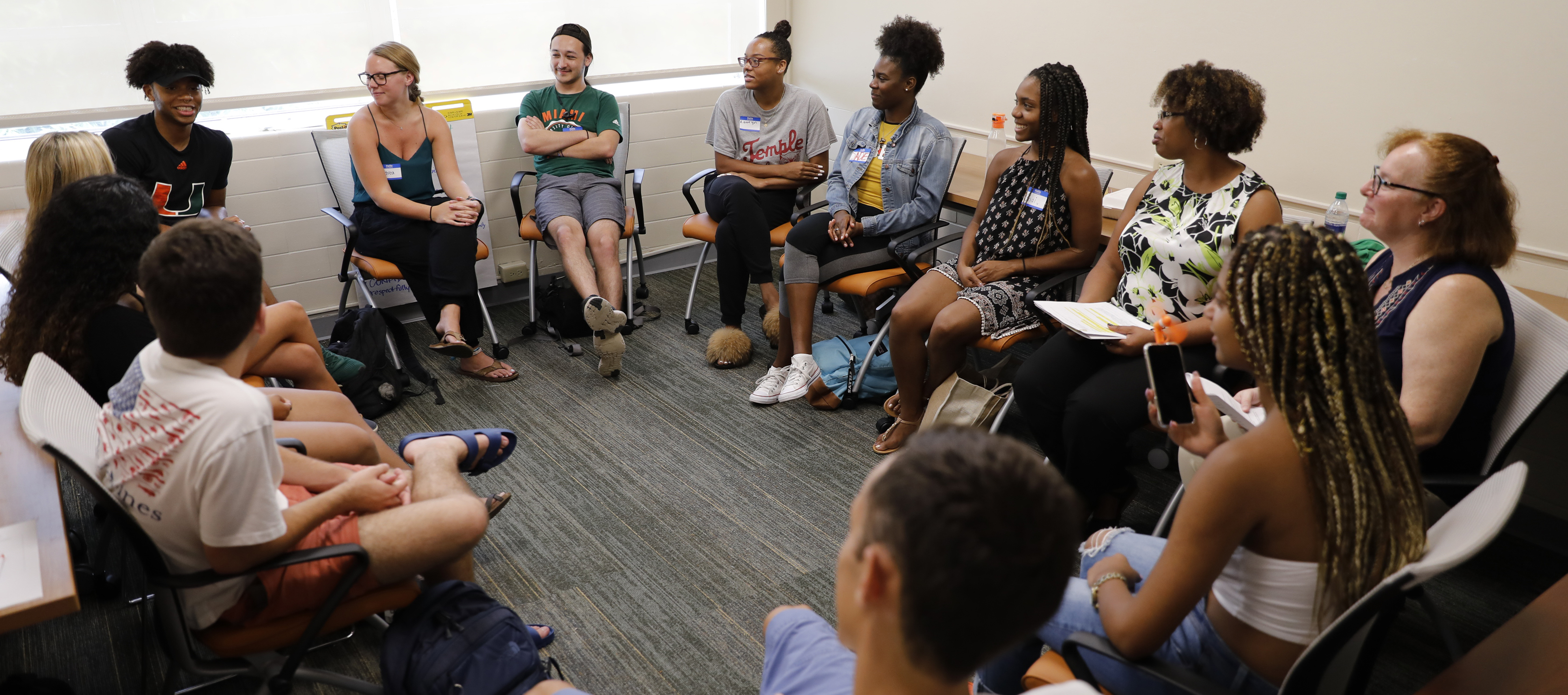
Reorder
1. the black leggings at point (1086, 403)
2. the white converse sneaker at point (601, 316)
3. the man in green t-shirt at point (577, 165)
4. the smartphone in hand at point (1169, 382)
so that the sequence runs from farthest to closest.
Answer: the man in green t-shirt at point (577, 165) → the white converse sneaker at point (601, 316) → the black leggings at point (1086, 403) → the smartphone in hand at point (1169, 382)

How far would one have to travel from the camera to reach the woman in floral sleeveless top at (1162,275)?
266cm

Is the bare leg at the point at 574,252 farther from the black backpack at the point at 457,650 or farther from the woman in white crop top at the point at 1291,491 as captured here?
the woman in white crop top at the point at 1291,491

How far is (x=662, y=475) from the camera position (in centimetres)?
323

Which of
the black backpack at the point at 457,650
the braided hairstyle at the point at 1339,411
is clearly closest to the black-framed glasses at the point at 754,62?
the black backpack at the point at 457,650

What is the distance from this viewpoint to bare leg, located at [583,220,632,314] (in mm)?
4324

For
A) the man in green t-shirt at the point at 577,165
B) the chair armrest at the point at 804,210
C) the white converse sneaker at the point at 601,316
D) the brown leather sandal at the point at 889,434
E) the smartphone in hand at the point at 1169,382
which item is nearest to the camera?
the smartphone in hand at the point at 1169,382

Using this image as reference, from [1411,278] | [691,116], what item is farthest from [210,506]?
[691,116]

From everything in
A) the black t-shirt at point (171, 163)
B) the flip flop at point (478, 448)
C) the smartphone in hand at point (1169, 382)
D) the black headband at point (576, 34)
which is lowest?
the flip flop at point (478, 448)

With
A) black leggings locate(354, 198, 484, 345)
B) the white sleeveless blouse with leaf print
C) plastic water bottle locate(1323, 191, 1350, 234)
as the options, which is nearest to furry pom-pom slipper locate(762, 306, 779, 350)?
black leggings locate(354, 198, 484, 345)

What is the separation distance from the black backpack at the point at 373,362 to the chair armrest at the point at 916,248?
195 centimetres

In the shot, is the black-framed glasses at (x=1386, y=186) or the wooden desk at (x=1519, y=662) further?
the black-framed glasses at (x=1386, y=186)

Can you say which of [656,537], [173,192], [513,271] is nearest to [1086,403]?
[656,537]

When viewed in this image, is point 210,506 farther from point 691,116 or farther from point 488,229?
point 691,116

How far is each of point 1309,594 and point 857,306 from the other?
124 inches
